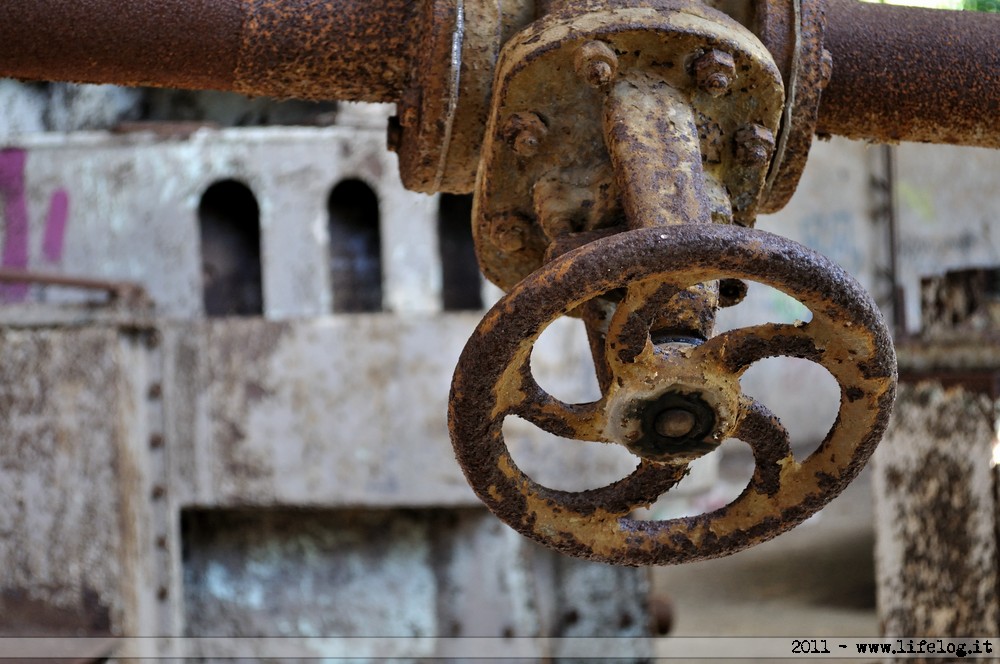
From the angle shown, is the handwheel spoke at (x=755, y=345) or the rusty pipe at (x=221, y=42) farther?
the rusty pipe at (x=221, y=42)

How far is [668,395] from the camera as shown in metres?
1.08

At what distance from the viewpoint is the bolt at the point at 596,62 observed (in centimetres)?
121

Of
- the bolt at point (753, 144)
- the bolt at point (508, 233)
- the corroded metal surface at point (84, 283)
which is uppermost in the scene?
the corroded metal surface at point (84, 283)

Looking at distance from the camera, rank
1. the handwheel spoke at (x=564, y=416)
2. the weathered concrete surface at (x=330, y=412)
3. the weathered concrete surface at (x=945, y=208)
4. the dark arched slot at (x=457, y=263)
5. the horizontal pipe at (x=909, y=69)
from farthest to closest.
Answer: the weathered concrete surface at (x=945, y=208)
the dark arched slot at (x=457, y=263)
the weathered concrete surface at (x=330, y=412)
the horizontal pipe at (x=909, y=69)
the handwheel spoke at (x=564, y=416)

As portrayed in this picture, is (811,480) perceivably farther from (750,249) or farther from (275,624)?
(275,624)

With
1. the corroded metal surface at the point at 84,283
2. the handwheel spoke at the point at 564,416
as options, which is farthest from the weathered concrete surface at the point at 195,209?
the handwheel spoke at the point at 564,416

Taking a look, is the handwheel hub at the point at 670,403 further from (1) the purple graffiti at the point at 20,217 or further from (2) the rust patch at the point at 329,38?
(1) the purple graffiti at the point at 20,217

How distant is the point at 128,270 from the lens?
17.0 feet

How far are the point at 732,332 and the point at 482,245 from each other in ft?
1.34

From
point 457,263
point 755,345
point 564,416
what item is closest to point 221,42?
point 564,416

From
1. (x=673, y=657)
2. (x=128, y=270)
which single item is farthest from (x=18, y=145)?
(x=673, y=657)

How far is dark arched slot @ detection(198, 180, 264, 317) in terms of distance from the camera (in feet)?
18.2

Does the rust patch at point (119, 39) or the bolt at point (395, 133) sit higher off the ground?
the rust patch at point (119, 39)

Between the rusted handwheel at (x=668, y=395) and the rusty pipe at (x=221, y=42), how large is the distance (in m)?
0.50
